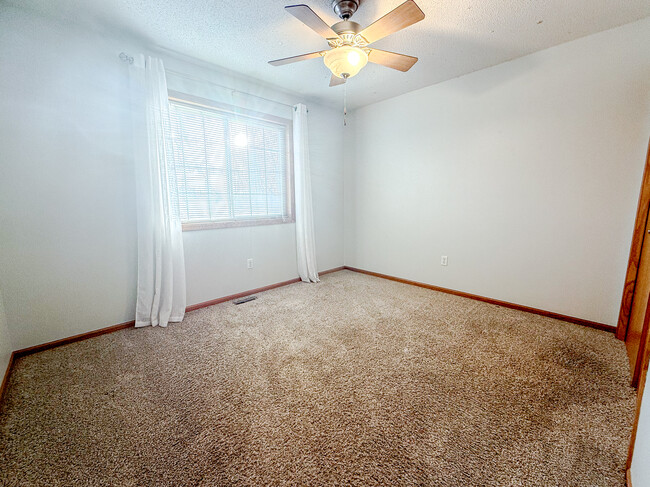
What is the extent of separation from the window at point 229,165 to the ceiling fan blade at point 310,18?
5.16 ft

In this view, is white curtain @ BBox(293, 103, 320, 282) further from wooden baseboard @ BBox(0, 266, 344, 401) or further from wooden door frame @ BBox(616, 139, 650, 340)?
wooden door frame @ BBox(616, 139, 650, 340)

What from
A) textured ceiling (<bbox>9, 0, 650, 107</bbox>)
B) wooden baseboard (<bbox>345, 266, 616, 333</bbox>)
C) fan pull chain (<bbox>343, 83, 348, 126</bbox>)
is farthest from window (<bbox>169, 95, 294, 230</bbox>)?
wooden baseboard (<bbox>345, 266, 616, 333</bbox>)

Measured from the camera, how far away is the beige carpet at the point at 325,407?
110 centimetres

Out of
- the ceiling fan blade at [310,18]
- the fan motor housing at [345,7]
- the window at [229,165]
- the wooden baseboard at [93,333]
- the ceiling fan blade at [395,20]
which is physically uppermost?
the fan motor housing at [345,7]

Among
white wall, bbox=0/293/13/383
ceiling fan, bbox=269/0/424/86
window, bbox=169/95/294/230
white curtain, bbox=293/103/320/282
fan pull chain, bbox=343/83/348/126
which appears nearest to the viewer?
ceiling fan, bbox=269/0/424/86

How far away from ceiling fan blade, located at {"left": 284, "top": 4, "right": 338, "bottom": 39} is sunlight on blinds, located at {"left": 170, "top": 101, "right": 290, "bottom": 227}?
1.59 meters

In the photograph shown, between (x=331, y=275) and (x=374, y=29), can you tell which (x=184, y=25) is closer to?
(x=374, y=29)

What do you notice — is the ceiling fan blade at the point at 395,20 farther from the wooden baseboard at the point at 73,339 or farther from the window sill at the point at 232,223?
the wooden baseboard at the point at 73,339

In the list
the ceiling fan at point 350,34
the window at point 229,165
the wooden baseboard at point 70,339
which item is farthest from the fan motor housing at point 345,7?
the wooden baseboard at point 70,339

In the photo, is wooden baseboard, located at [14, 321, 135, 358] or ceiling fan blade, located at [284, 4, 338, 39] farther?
wooden baseboard, located at [14, 321, 135, 358]

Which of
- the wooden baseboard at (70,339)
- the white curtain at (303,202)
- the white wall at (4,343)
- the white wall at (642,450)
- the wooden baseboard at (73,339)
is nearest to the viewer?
the white wall at (642,450)

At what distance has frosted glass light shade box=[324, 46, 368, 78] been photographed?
1.68 m

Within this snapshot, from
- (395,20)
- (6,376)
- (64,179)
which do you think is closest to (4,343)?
(6,376)

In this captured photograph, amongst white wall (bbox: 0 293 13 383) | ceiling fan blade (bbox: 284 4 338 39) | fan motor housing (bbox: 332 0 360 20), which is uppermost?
fan motor housing (bbox: 332 0 360 20)
